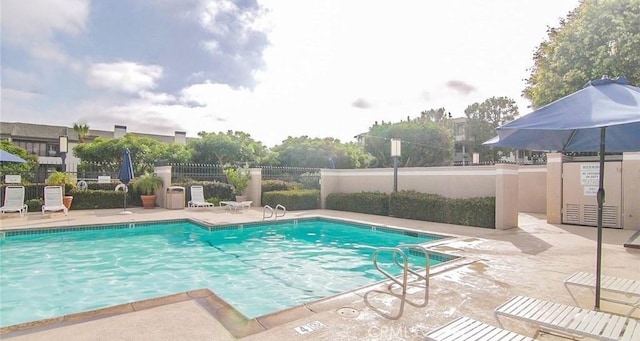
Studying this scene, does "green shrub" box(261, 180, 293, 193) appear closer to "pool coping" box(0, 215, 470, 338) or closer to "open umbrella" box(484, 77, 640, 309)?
"pool coping" box(0, 215, 470, 338)

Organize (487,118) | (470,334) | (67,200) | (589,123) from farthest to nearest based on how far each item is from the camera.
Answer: (487,118)
(67,200)
(589,123)
(470,334)

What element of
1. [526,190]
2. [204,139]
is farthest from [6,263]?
[204,139]

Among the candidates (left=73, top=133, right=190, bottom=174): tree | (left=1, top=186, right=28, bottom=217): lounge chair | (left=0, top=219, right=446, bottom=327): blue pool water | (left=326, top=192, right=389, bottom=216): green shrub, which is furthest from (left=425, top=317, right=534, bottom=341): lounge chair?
(left=73, top=133, right=190, bottom=174): tree

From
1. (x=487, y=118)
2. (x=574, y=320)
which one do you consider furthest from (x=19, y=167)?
(x=487, y=118)

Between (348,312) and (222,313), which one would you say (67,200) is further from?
(348,312)

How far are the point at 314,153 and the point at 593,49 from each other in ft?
77.2

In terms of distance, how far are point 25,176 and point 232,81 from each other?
35.9 feet

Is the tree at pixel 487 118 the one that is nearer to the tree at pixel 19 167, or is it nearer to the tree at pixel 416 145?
the tree at pixel 416 145

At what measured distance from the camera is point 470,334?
2.66 meters

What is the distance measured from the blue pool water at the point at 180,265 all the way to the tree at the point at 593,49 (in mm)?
9246

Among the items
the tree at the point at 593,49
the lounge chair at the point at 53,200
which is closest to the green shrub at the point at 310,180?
the lounge chair at the point at 53,200

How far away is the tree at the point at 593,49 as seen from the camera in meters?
11.9

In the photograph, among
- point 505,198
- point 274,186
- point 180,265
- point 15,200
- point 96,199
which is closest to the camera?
point 180,265

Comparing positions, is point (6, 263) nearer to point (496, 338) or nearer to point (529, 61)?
point (496, 338)
